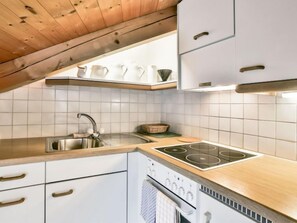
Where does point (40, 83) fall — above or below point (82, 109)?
above

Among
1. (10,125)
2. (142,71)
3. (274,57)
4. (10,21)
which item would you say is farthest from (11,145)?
(274,57)

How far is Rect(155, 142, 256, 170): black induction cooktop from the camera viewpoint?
39.8 inches

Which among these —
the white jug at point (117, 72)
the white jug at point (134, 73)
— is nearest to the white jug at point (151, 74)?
the white jug at point (134, 73)

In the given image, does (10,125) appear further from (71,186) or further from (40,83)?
(71,186)

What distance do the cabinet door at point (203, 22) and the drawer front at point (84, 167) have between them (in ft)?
3.06

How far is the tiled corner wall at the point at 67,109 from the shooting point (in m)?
1.54

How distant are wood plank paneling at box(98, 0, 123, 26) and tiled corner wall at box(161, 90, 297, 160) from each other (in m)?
0.95

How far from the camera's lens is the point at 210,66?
1069 mm

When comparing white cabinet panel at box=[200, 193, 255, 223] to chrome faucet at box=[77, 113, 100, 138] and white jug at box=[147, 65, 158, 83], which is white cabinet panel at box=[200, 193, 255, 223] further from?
white jug at box=[147, 65, 158, 83]

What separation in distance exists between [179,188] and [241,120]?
717 millimetres

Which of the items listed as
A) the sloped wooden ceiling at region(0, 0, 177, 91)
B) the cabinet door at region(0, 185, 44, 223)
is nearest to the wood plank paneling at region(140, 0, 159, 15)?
the sloped wooden ceiling at region(0, 0, 177, 91)

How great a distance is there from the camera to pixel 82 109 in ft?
5.87

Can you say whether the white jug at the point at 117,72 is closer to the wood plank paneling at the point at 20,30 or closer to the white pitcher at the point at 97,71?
the white pitcher at the point at 97,71

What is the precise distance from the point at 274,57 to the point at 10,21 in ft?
4.10
